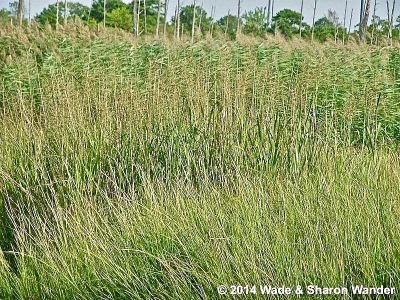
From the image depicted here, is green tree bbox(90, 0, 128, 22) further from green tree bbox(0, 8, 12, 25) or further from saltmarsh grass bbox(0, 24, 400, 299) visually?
saltmarsh grass bbox(0, 24, 400, 299)

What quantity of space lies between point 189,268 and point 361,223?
3.02 feet

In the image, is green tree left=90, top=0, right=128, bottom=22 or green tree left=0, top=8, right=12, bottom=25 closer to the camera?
green tree left=0, top=8, right=12, bottom=25

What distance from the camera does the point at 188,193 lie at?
2.71 metres

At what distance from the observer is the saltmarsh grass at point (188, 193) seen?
6.76 ft

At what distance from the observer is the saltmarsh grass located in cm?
206

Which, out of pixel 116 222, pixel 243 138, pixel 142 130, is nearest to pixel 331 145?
pixel 243 138

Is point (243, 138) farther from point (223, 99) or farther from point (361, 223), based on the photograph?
point (361, 223)

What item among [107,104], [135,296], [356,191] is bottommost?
[135,296]

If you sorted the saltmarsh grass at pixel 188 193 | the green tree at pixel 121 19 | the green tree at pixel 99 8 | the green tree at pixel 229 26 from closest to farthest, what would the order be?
the saltmarsh grass at pixel 188 193
the green tree at pixel 229 26
the green tree at pixel 121 19
the green tree at pixel 99 8

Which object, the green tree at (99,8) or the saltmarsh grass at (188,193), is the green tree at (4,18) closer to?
the saltmarsh grass at (188,193)

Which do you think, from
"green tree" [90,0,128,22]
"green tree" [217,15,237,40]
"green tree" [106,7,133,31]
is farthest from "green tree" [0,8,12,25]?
"green tree" [90,0,128,22]

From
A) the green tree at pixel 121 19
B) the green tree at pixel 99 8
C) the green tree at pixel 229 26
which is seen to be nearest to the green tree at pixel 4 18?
the green tree at pixel 121 19

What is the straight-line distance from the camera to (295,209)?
244 cm

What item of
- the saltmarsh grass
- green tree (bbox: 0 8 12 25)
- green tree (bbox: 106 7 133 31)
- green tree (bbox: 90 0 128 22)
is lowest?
the saltmarsh grass
